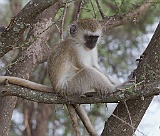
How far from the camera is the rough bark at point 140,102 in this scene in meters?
4.20

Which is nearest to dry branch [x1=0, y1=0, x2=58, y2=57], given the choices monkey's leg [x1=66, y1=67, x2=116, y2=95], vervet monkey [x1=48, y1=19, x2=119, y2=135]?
vervet monkey [x1=48, y1=19, x2=119, y2=135]

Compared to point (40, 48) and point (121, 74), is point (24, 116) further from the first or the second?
point (40, 48)

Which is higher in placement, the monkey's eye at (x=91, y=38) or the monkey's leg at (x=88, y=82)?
the monkey's eye at (x=91, y=38)

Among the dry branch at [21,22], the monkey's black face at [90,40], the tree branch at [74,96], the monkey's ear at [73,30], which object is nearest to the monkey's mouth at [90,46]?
the monkey's black face at [90,40]

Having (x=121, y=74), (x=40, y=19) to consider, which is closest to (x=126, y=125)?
(x=40, y=19)

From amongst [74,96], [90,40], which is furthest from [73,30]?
[74,96]

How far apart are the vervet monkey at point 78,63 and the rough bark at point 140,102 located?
349 mm

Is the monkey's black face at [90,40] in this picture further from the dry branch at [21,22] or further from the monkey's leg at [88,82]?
the dry branch at [21,22]

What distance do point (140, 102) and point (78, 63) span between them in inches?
37.4

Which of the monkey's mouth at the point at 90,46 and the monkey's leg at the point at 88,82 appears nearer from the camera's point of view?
the monkey's leg at the point at 88,82

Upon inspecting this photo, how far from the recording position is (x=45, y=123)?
25.5ft

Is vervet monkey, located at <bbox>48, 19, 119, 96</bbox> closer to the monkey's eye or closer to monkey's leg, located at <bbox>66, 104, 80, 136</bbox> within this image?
the monkey's eye

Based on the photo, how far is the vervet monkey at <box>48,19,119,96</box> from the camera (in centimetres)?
470

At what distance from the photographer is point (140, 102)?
14.1 ft
